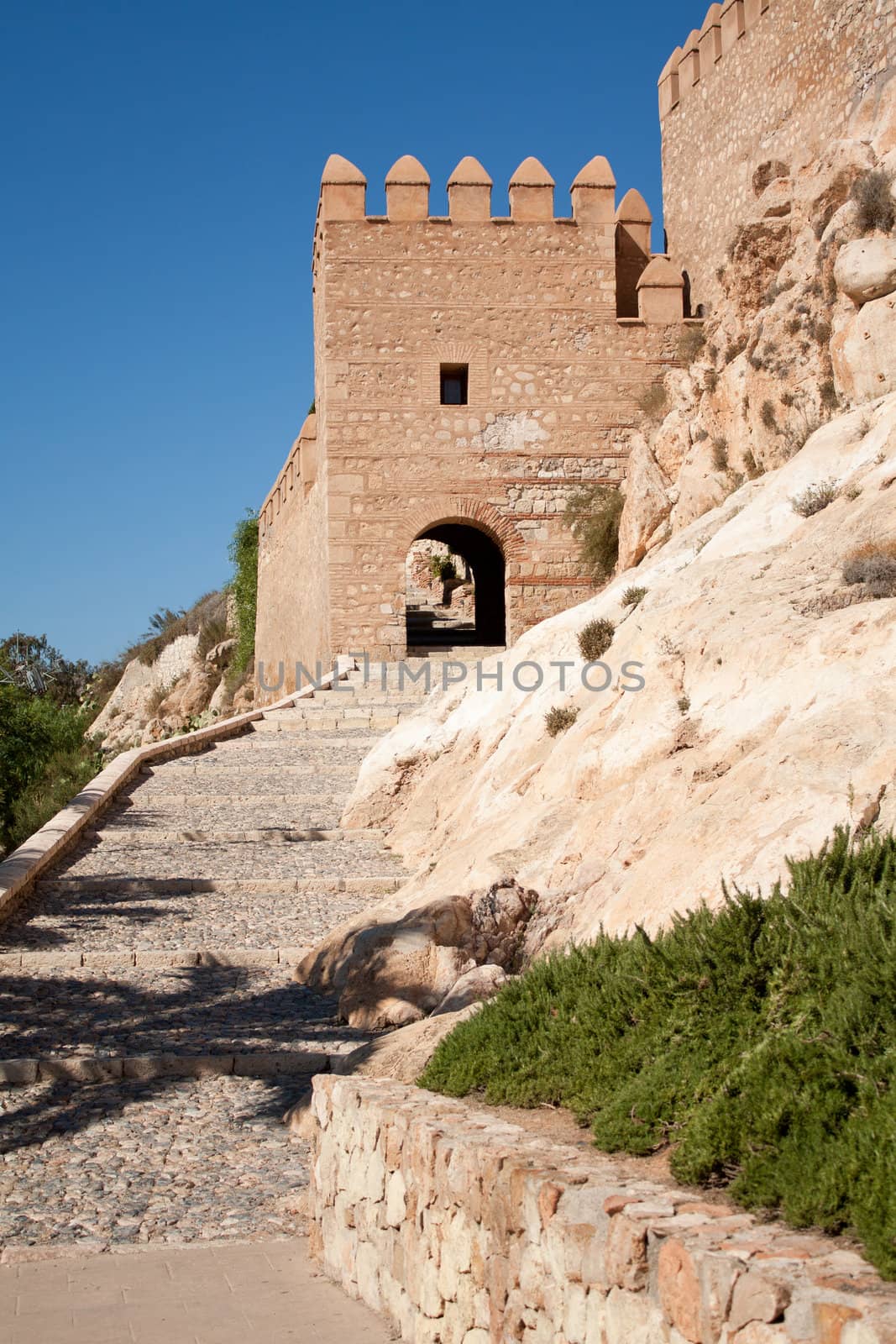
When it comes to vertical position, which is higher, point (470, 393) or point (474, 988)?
point (470, 393)

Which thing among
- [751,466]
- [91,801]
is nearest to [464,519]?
[751,466]

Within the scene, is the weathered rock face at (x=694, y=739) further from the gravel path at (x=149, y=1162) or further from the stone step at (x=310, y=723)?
the stone step at (x=310, y=723)

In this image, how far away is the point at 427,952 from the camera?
7.04 m

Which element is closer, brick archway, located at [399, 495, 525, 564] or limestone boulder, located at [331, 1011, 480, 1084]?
limestone boulder, located at [331, 1011, 480, 1084]

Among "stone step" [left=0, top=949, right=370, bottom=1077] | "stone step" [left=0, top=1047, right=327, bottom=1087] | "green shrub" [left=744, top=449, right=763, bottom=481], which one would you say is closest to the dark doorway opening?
"green shrub" [left=744, top=449, right=763, bottom=481]

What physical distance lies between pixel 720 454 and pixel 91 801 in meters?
8.96

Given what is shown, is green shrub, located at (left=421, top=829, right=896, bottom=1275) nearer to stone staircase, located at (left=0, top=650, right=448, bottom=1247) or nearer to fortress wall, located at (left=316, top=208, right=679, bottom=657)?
stone staircase, located at (left=0, top=650, right=448, bottom=1247)

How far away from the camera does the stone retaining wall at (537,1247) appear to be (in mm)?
2502

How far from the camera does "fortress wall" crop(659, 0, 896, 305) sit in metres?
15.4

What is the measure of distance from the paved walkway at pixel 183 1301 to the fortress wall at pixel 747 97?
47.3 feet

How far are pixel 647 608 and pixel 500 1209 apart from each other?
6354 millimetres

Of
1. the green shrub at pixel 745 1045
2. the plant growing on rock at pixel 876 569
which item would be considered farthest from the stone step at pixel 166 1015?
the plant growing on rock at pixel 876 569

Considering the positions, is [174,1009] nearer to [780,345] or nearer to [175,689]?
[780,345]

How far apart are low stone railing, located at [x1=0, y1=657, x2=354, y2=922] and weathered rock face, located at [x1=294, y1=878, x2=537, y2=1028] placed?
2999 mm
